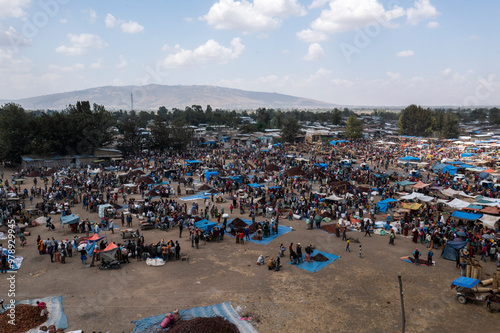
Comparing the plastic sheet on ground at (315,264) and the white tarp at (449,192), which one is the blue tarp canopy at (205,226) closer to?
the plastic sheet on ground at (315,264)

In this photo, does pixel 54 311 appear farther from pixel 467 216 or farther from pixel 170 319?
pixel 467 216

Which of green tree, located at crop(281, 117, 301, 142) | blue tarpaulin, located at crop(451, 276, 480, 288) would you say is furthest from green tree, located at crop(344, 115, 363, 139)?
blue tarpaulin, located at crop(451, 276, 480, 288)

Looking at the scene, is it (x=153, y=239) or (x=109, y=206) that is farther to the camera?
(x=109, y=206)

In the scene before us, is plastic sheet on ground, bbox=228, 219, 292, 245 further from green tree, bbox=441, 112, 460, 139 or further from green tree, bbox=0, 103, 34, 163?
green tree, bbox=441, 112, 460, 139

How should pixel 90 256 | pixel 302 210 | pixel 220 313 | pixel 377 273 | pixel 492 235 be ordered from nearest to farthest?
pixel 220 313 < pixel 377 273 < pixel 90 256 < pixel 492 235 < pixel 302 210

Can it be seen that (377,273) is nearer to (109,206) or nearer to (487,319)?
(487,319)

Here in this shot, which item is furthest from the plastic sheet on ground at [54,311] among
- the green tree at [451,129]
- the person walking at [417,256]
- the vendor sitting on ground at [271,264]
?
the green tree at [451,129]

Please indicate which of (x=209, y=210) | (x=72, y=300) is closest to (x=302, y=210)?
(x=209, y=210)
